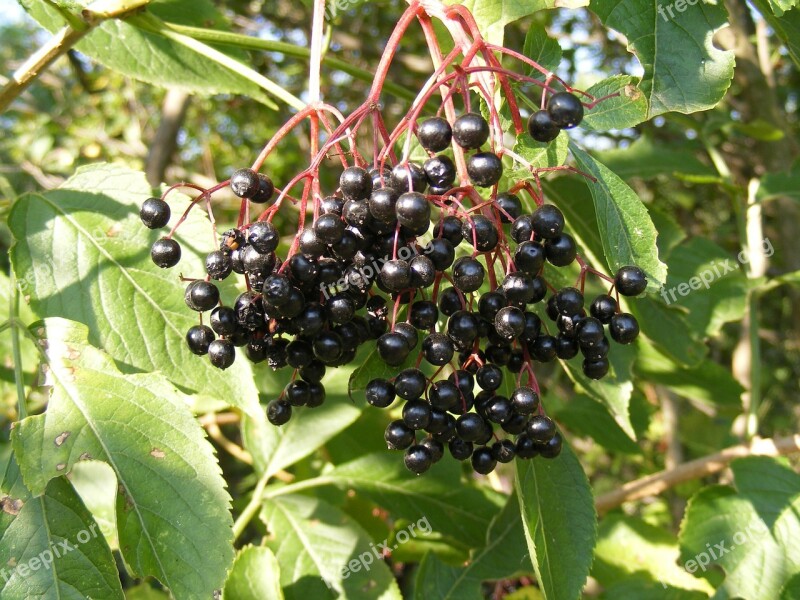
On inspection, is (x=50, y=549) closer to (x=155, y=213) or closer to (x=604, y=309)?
(x=155, y=213)

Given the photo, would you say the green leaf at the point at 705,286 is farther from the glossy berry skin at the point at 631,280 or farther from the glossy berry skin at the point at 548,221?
the glossy berry skin at the point at 548,221

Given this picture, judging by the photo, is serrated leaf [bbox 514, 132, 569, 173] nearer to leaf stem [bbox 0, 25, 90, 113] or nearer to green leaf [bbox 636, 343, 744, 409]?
leaf stem [bbox 0, 25, 90, 113]

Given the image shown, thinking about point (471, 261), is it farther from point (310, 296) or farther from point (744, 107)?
point (744, 107)

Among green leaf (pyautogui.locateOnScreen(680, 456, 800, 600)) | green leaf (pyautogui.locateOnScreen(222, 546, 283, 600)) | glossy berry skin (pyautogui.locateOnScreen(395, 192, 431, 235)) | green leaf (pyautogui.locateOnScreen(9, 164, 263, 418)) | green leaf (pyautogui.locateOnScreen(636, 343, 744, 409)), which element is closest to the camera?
glossy berry skin (pyautogui.locateOnScreen(395, 192, 431, 235))

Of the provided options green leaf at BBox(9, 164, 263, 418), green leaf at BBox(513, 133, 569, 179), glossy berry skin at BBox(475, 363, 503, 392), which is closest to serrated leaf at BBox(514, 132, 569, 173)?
green leaf at BBox(513, 133, 569, 179)

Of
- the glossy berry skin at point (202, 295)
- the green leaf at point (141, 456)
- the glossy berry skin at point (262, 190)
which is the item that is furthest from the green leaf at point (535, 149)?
the green leaf at point (141, 456)

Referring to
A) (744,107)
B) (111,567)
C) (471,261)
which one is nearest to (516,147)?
(471,261)
